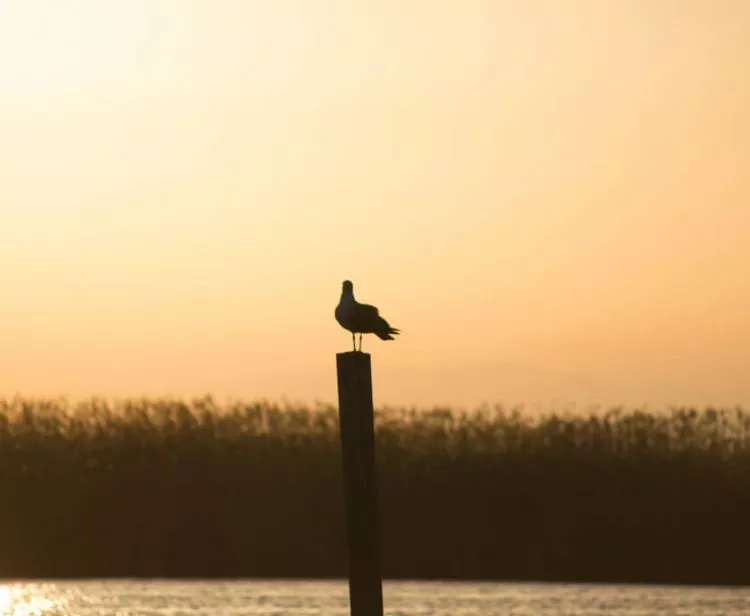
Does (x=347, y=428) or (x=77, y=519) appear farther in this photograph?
(x=77, y=519)

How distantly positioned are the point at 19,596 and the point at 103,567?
959 centimetres

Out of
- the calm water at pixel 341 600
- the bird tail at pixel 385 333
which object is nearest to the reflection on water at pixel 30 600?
the calm water at pixel 341 600

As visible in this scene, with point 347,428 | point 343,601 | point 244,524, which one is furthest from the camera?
point 244,524

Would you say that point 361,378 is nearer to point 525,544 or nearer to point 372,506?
point 372,506

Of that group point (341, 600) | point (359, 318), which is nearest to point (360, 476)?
point (359, 318)

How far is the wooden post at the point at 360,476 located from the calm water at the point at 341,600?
2475 centimetres

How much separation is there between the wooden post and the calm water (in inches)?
974

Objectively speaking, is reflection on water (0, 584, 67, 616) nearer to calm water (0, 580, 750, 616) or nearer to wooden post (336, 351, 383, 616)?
calm water (0, 580, 750, 616)

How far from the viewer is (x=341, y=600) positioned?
4344cm

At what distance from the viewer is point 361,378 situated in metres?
12.3

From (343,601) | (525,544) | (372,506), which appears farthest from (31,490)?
(372,506)

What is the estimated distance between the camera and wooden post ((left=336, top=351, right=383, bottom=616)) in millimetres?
12273

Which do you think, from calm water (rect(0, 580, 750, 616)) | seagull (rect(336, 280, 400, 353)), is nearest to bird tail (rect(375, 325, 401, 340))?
seagull (rect(336, 280, 400, 353))

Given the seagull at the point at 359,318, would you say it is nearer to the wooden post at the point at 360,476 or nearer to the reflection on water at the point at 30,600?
the wooden post at the point at 360,476
